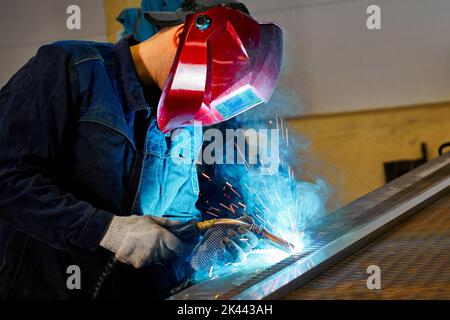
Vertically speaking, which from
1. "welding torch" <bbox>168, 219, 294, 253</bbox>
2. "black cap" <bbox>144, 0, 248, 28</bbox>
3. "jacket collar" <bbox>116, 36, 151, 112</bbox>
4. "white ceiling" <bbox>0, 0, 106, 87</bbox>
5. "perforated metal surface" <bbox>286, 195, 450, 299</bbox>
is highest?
"white ceiling" <bbox>0, 0, 106, 87</bbox>

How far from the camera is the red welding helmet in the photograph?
173 centimetres

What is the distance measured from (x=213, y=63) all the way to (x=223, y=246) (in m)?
0.52

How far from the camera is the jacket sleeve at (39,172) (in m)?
1.60

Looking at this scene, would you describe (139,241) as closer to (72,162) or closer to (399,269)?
(72,162)

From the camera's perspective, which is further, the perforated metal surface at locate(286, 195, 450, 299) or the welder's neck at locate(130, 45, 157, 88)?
the welder's neck at locate(130, 45, 157, 88)

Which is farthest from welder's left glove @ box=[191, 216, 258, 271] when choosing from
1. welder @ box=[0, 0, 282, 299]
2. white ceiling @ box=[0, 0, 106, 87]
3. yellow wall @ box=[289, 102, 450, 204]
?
white ceiling @ box=[0, 0, 106, 87]

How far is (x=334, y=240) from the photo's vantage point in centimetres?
184

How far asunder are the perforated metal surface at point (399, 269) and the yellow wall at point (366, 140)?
3.01 m

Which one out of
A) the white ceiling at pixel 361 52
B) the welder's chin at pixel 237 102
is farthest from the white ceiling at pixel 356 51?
the welder's chin at pixel 237 102

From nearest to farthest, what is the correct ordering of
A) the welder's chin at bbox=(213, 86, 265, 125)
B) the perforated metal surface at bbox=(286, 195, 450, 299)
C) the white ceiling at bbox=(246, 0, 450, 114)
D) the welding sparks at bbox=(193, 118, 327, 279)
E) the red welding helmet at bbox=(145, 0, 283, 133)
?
the perforated metal surface at bbox=(286, 195, 450, 299) < the red welding helmet at bbox=(145, 0, 283, 133) < the welder's chin at bbox=(213, 86, 265, 125) < the welding sparks at bbox=(193, 118, 327, 279) < the white ceiling at bbox=(246, 0, 450, 114)

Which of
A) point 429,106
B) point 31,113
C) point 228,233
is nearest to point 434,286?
point 228,233

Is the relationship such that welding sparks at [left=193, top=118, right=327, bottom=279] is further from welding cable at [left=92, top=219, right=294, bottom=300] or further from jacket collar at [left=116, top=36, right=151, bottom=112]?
jacket collar at [left=116, top=36, right=151, bottom=112]

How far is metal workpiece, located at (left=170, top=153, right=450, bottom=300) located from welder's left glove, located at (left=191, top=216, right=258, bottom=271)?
0.16 ft

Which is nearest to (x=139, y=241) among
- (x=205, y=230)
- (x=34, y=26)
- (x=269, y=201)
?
(x=205, y=230)
